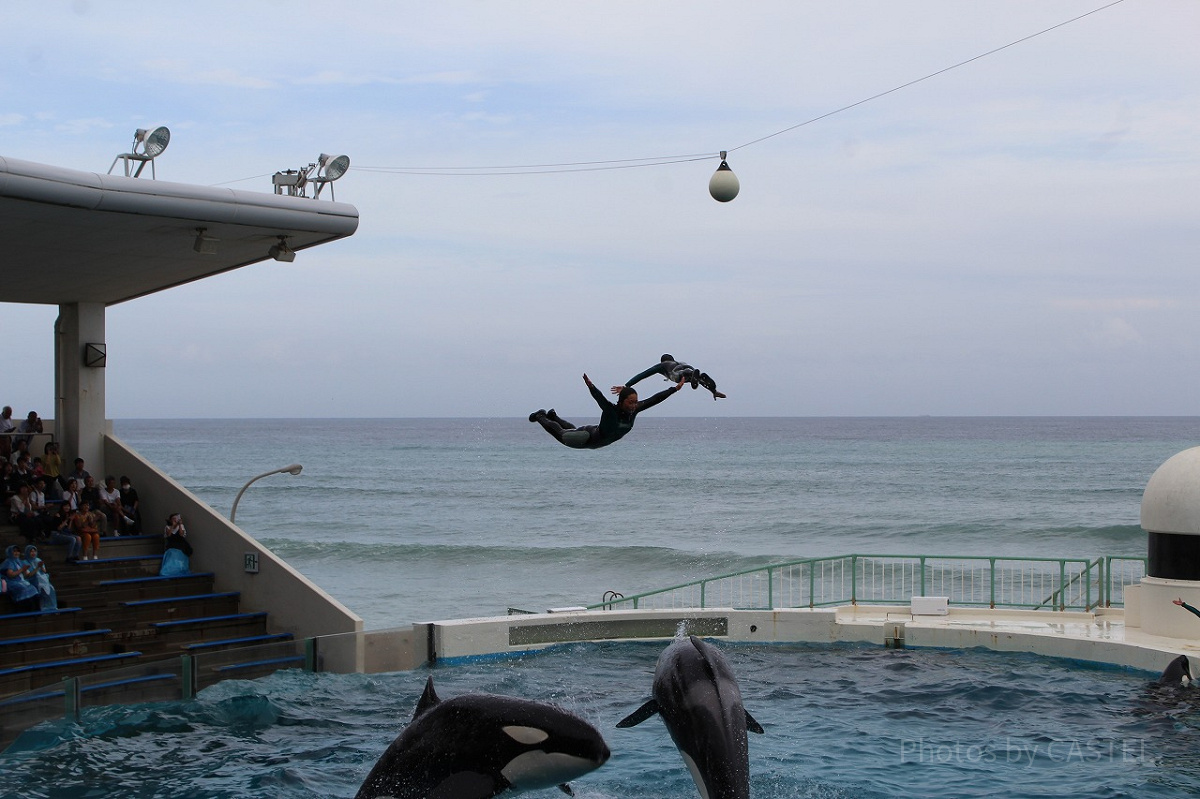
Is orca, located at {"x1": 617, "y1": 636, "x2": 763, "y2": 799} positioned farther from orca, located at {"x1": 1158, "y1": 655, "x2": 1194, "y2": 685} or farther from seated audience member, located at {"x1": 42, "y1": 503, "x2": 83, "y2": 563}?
seated audience member, located at {"x1": 42, "y1": 503, "x2": 83, "y2": 563}

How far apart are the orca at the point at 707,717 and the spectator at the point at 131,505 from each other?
1012 cm

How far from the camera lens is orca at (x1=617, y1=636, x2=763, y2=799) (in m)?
7.02

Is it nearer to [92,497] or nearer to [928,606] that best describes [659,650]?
[928,606]

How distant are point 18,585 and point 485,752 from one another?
7.79 meters

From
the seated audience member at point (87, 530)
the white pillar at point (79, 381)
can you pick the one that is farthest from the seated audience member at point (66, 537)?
the white pillar at point (79, 381)

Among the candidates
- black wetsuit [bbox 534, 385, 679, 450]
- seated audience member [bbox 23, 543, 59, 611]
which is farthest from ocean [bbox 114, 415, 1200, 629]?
black wetsuit [bbox 534, 385, 679, 450]

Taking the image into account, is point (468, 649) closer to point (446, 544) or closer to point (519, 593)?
point (519, 593)

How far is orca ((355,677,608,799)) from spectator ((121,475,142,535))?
31.2ft

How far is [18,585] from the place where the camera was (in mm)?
12336

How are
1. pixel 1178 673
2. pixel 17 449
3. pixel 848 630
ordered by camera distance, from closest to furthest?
pixel 1178 673 < pixel 848 630 < pixel 17 449

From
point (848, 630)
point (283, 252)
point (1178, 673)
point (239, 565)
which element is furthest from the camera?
point (848, 630)

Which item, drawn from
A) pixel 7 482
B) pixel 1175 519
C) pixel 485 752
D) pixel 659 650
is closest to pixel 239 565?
pixel 7 482

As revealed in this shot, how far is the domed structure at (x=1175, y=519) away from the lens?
1377 centimetres

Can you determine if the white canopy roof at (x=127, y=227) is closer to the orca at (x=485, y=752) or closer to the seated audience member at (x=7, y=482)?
the seated audience member at (x=7, y=482)
